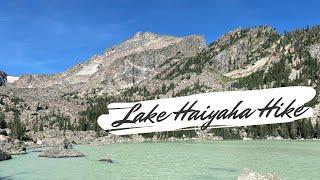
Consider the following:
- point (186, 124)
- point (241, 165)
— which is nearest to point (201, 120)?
point (186, 124)

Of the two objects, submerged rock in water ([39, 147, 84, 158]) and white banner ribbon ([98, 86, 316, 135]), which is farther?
submerged rock in water ([39, 147, 84, 158])

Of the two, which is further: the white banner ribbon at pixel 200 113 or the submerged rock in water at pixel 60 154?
the submerged rock in water at pixel 60 154

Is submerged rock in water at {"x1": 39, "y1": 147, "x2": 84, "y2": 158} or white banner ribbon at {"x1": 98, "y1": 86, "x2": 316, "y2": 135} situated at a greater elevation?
white banner ribbon at {"x1": 98, "y1": 86, "x2": 316, "y2": 135}

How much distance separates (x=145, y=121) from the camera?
45312 mm

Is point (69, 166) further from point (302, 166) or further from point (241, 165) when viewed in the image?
point (302, 166)

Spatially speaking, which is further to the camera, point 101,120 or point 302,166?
point 302,166

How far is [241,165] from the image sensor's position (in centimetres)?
6888

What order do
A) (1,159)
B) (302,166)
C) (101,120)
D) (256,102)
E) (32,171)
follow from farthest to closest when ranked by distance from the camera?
(1,159) → (302,166) → (32,171) → (256,102) → (101,120)

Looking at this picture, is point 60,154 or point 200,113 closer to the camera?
point 200,113

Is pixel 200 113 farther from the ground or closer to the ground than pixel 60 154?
farther from the ground

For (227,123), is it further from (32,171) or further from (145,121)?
(32,171)

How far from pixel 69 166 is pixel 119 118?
24.5m

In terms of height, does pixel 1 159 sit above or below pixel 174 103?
below

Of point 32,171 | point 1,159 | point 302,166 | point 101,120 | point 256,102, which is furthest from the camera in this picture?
point 1,159
